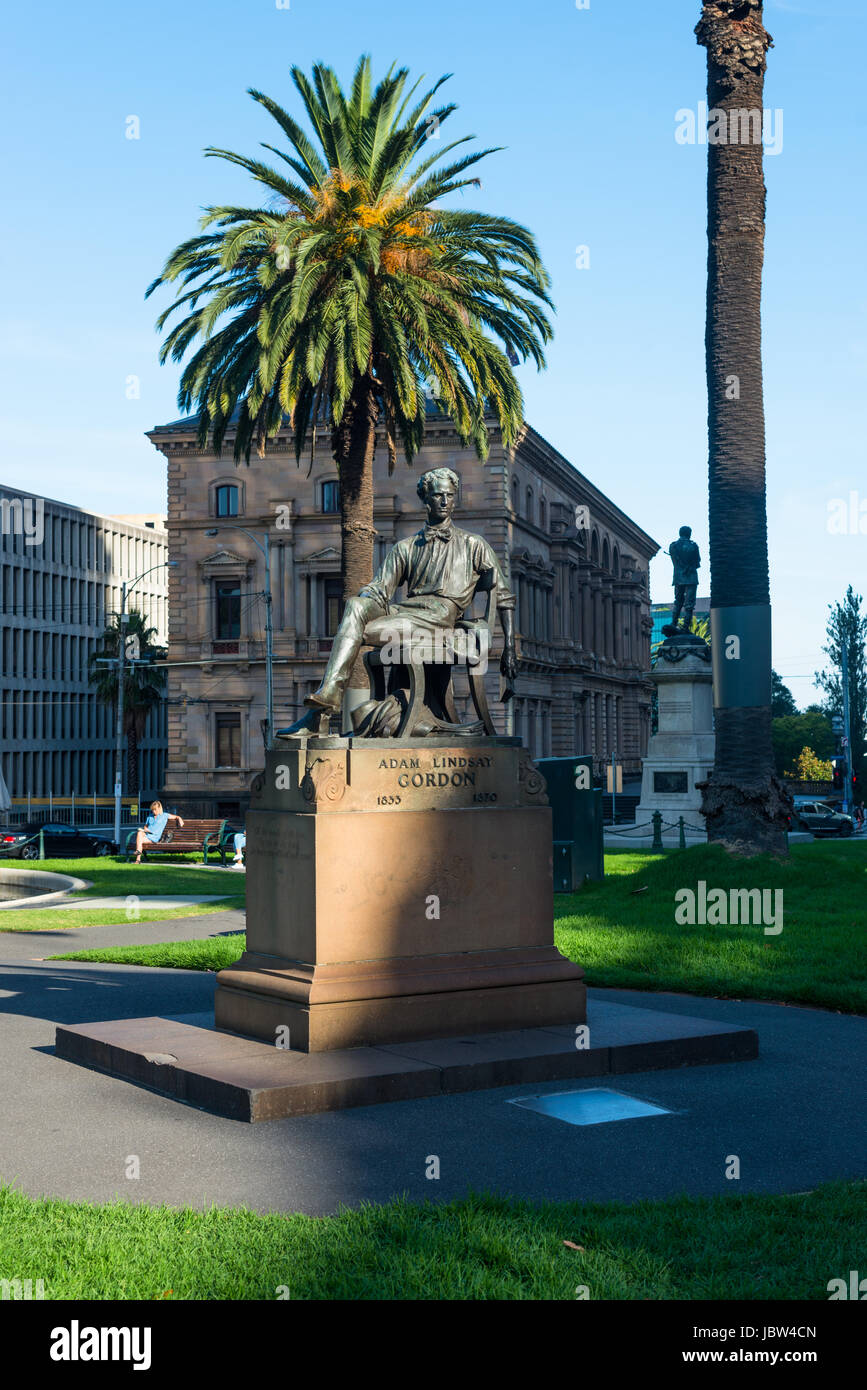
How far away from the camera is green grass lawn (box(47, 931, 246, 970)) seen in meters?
14.4

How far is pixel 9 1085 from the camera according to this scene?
8.79 meters

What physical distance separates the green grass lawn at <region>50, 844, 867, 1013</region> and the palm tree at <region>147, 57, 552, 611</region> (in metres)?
9.58

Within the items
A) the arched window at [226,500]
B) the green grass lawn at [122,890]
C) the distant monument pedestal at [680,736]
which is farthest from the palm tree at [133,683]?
the distant monument pedestal at [680,736]

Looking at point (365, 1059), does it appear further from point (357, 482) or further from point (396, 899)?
point (357, 482)

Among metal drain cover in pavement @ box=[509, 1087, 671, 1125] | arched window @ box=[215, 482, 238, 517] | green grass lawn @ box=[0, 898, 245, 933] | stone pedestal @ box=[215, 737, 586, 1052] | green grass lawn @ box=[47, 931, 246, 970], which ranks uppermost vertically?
arched window @ box=[215, 482, 238, 517]

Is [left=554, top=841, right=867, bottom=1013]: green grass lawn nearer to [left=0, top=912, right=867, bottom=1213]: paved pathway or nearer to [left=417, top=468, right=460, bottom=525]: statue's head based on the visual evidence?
[left=0, top=912, right=867, bottom=1213]: paved pathway

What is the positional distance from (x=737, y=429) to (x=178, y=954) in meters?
9.96

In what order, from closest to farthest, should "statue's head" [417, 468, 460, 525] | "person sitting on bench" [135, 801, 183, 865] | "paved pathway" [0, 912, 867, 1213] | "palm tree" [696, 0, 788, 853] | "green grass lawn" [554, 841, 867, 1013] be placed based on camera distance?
"paved pathway" [0, 912, 867, 1213] < "statue's head" [417, 468, 460, 525] < "green grass lawn" [554, 841, 867, 1013] < "palm tree" [696, 0, 788, 853] < "person sitting on bench" [135, 801, 183, 865]

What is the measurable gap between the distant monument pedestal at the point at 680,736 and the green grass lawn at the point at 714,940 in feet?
57.9

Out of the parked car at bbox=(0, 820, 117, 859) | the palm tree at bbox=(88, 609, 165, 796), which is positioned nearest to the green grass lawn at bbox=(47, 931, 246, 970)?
the parked car at bbox=(0, 820, 117, 859)

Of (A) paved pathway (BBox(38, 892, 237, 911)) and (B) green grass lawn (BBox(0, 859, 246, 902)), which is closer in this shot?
(A) paved pathway (BBox(38, 892, 237, 911))

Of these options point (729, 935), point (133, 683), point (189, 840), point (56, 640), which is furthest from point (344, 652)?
point (56, 640)
